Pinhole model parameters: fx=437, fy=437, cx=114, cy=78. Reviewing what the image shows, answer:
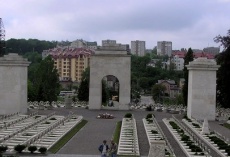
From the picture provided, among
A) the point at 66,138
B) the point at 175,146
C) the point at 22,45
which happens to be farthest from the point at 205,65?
the point at 22,45

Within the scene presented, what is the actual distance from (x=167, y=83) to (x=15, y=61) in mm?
82445

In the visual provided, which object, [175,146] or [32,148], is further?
[175,146]

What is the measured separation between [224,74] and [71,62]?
10532 cm

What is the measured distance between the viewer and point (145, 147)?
96.1ft

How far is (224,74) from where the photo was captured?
54281mm

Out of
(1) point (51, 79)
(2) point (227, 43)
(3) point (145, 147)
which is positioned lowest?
(3) point (145, 147)

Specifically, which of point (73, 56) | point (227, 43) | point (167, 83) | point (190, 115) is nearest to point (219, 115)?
point (190, 115)

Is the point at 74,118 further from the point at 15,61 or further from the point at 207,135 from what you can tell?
the point at 207,135

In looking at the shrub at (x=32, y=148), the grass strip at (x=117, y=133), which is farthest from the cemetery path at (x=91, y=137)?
the shrub at (x=32, y=148)

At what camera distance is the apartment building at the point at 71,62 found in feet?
503

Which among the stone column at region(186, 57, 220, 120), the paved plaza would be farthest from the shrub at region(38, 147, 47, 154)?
the stone column at region(186, 57, 220, 120)

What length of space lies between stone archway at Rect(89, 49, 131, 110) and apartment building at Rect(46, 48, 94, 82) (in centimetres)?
9538

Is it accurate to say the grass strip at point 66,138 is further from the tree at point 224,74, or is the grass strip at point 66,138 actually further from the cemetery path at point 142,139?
the tree at point 224,74

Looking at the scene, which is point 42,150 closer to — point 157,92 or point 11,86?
point 11,86
